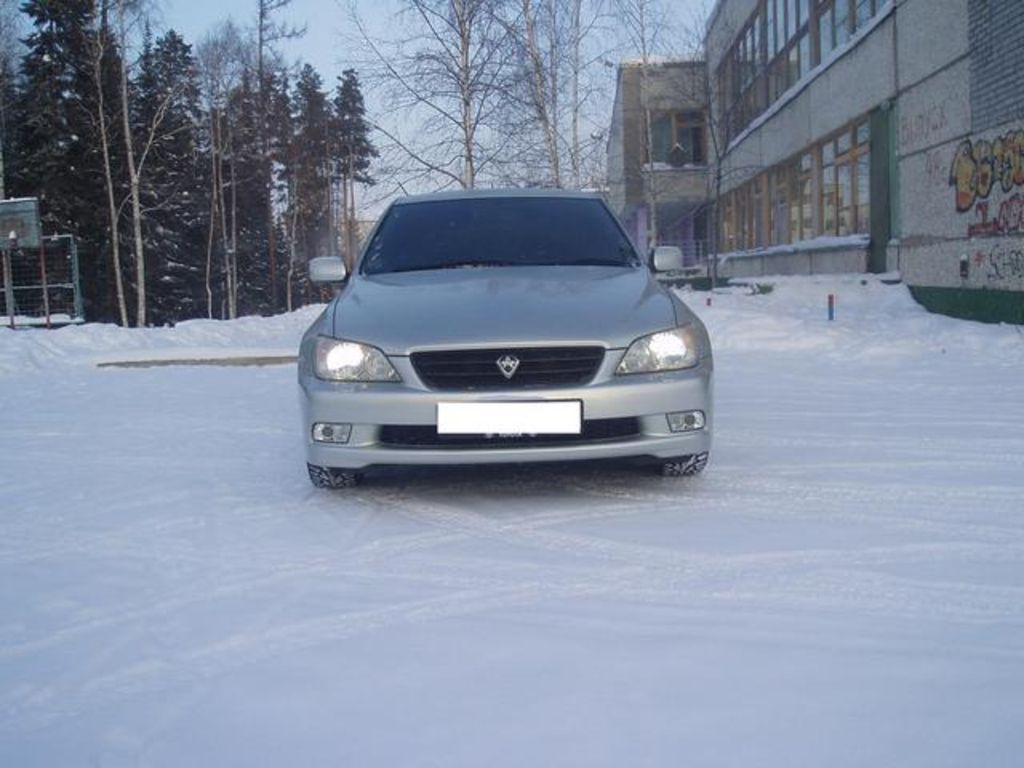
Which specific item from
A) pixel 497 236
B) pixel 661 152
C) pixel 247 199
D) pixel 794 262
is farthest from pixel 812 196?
pixel 247 199

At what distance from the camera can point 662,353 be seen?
4000 millimetres

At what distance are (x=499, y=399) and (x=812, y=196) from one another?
19.2 metres

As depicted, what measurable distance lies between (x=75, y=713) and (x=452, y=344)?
6.60 ft

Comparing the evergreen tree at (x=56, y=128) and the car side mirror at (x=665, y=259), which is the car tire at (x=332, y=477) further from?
the evergreen tree at (x=56, y=128)

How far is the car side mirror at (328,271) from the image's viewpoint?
18.1ft

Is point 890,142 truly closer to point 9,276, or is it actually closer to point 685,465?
point 685,465

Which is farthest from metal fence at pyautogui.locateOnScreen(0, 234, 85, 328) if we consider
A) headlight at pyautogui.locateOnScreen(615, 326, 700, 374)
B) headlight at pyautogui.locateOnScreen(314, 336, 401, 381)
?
headlight at pyautogui.locateOnScreen(615, 326, 700, 374)

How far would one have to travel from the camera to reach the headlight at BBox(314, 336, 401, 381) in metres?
3.91

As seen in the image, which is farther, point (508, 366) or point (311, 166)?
point (311, 166)

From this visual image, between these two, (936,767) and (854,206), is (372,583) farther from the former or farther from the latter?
(854,206)

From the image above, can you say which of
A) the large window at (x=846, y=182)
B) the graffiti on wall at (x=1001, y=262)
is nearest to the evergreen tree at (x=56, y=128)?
the large window at (x=846, y=182)

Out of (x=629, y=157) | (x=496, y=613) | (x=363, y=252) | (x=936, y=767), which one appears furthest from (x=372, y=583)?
(x=629, y=157)

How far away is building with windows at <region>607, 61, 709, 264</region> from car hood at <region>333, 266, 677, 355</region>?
25193 mm

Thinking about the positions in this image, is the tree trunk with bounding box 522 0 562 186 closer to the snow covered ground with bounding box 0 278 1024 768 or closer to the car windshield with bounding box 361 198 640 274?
the car windshield with bounding box 361 198 640 274
